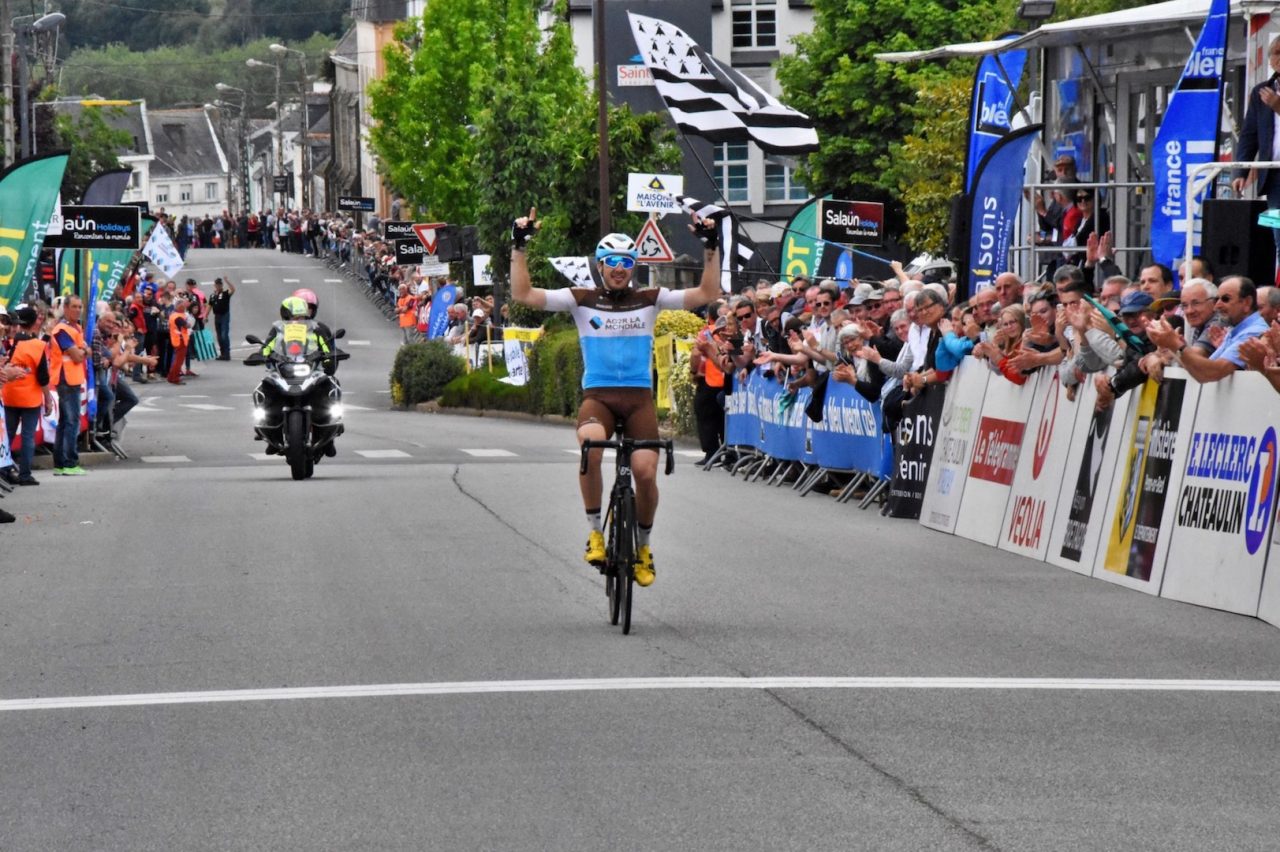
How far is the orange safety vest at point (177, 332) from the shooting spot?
53188 millimetres

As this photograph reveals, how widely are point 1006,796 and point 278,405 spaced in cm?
1607

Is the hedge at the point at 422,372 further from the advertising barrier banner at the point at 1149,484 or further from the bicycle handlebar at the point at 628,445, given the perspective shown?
the bicycle handlebar at the point at 628,445

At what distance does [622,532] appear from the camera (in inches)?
437


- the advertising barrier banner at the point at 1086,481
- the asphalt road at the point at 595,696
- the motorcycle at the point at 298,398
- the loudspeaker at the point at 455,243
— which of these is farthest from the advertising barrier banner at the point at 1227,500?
the loudspeaker at the point at 455,243

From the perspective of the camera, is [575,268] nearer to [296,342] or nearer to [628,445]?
[296,342]

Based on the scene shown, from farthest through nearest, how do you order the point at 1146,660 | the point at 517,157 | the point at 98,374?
1. the point at 517,157
2. the point at 98,374
3. the point at 1146,660

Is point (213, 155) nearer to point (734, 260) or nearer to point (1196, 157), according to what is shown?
point (734, 260)

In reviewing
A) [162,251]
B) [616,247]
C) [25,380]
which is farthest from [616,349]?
[162,251]

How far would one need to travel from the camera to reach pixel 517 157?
5166cm

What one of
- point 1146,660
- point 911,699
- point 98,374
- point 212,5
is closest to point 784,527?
point 1146,660

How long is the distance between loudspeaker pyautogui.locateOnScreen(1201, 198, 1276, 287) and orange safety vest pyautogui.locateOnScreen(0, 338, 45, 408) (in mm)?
12497

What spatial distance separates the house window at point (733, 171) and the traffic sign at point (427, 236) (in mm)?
15898

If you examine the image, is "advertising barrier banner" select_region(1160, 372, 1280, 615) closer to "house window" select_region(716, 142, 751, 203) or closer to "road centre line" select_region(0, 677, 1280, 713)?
"road centre line" select_region(0, 677, 1280, 713)

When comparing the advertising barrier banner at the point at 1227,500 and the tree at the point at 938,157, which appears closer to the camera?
the advertising barrier banner at the point at 1227,500
